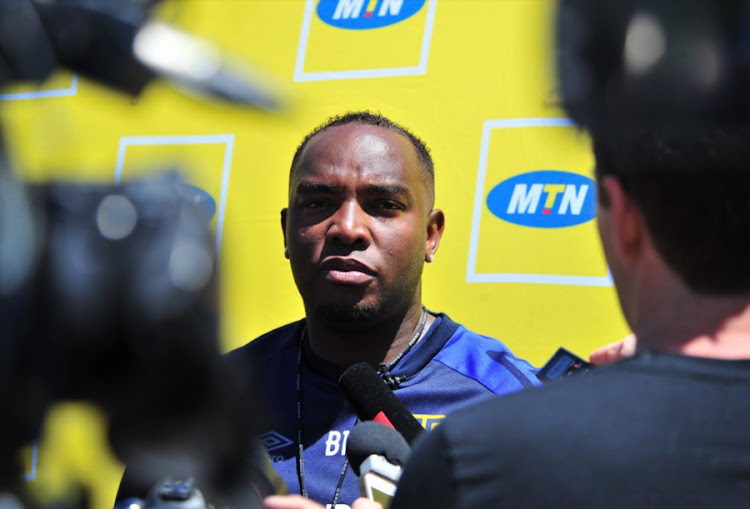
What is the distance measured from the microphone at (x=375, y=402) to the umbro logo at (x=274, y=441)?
0.47 meters

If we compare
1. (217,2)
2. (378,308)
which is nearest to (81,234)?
(378,308)

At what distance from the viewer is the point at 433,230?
5.99 feet

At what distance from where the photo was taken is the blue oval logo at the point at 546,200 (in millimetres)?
1883

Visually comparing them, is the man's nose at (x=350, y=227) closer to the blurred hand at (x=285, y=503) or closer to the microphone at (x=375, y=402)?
the microphone at (x=375, y=402)

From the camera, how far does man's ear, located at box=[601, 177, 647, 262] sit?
0.68m

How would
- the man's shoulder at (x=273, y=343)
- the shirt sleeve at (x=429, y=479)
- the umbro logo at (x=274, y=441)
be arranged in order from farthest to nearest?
1. the man's shoulder at (x=273, y=343)
2. the umbro logo at (x=274, y=441)
3. the shirt sleeve at (x=429, y=479)

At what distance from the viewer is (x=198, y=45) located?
1.66 ft

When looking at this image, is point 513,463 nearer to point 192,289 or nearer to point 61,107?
point 192,289

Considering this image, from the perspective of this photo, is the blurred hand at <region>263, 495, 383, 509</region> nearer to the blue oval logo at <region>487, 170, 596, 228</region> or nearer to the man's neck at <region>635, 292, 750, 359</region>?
the man's neck at <region>635, 292, 750, 359</region>

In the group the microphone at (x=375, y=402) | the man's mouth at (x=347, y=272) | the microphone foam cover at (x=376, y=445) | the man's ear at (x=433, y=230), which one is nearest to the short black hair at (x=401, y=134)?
the man's ear at (x=433, y=230)

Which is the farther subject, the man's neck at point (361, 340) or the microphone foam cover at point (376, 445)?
the man's neck at point (361, 340)

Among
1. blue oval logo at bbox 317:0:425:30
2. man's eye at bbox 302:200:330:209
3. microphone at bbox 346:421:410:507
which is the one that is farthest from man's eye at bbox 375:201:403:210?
microphone at bbox 346:421:410:507

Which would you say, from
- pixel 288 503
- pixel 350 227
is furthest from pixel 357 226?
pixel 288 503

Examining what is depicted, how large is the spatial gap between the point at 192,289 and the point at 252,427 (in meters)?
0.11
